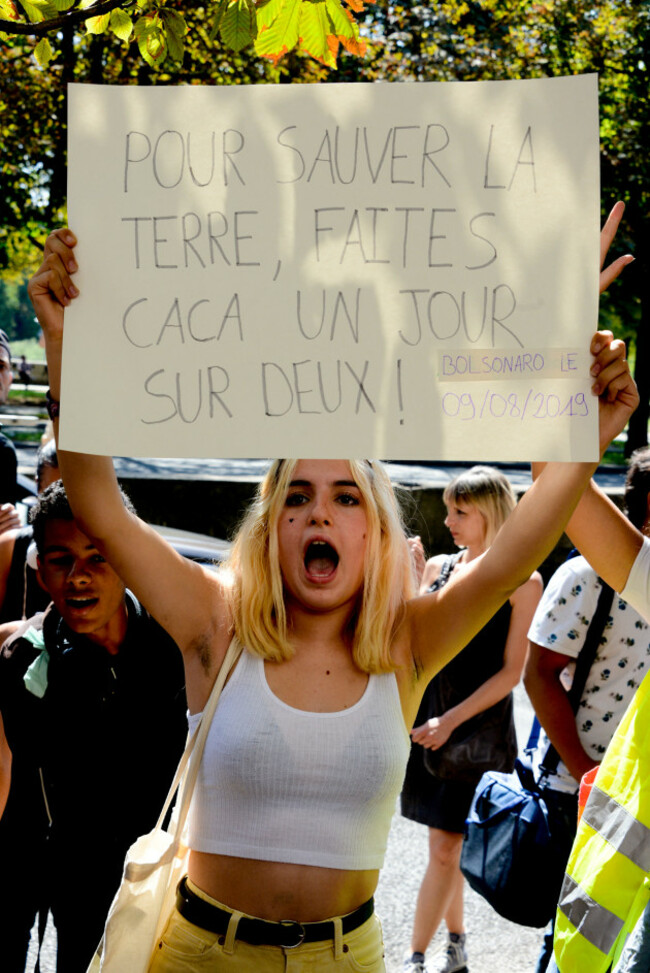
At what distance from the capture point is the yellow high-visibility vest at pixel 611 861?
2057 millimetres

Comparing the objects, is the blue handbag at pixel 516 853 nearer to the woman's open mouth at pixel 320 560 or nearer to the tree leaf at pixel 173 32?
the woman's open mouth at pixel 320 560

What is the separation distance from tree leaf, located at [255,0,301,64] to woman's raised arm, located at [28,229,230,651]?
34.0 inches

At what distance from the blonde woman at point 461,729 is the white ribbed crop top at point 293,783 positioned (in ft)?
6.33

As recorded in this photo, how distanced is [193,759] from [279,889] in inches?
11.6

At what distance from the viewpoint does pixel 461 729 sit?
4184mm

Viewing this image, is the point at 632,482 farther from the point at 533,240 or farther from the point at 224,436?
the point at 224,436

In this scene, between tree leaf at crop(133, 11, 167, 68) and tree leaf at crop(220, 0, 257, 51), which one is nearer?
tree leaf at crop(220, 0, 257, 51)

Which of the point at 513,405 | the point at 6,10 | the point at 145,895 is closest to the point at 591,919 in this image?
the point at 145,895

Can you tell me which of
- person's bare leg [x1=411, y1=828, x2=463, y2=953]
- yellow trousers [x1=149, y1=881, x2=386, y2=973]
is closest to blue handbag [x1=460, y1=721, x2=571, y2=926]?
person's bare leg [x1=411, y1=828, x2=463, y2=953]

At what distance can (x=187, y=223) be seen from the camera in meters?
1.96

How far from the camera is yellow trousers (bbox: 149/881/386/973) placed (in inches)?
79.5

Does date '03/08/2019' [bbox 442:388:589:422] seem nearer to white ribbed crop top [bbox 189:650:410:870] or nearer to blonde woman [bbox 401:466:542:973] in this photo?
white ribbed crop top [bbox 189:650:410:870]

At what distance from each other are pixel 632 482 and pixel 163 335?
1679 millimetres

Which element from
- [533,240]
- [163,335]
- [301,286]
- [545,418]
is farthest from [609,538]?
[163,335]
